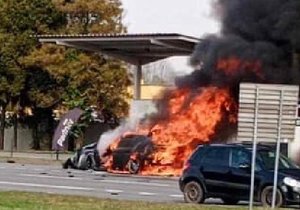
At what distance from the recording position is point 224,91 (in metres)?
37.3

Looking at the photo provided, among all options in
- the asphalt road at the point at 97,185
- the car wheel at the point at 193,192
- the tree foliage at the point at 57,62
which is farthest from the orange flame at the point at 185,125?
the tree foliage at the point at 57,62

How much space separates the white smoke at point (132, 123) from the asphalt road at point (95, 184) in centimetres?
160

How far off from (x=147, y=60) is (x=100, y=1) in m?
5.56

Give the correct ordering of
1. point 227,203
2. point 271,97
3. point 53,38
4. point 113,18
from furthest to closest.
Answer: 1. point 113,18
2. point 53,38
3. point 227,203
4. point 271,97

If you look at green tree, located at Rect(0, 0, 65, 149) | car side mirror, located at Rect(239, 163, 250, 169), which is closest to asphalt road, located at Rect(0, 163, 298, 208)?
car side mirror, located at Rect(239, 163, 250, 169)

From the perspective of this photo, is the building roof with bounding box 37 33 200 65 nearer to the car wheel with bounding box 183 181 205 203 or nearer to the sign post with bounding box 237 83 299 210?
the car wheel with bounding box 183 181 205 203

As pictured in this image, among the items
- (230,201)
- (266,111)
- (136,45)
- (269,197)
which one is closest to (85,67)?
(136,45)

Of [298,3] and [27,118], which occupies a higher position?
[298,3]

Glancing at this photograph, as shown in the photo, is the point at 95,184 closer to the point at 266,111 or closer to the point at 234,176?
the point at 234,176

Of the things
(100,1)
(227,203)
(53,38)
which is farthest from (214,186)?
(100,1)

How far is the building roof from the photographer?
45.2 metres

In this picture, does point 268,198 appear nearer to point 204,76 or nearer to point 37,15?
point 204,76

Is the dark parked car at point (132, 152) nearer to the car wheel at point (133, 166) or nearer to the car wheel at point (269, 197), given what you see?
the car wheel at point (133, 166)

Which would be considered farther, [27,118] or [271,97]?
[27,118]
